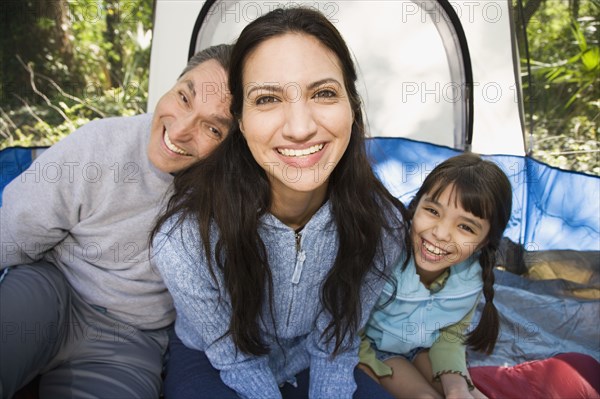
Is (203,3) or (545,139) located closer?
(203,3)

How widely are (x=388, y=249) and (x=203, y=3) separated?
1.50 metres

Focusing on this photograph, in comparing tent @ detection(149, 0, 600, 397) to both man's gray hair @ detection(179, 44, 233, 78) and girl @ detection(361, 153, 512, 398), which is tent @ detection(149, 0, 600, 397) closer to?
girl @ detection(361, 153, 512, 398)

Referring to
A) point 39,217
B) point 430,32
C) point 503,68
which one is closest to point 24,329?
point 39,217

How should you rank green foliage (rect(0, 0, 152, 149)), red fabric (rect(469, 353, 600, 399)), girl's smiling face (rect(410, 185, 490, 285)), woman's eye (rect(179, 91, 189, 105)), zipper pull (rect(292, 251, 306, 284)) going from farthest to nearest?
green foliage (rect(0, 0, 152, 149)), red fabric (rect(469, 353, 600, 399)), girl's smiling face (rect(410, 185, 490, 285)), woman's eye (rect(179, 91, 189, 105)), zipper pull (rect(292, 251, 306, 284))

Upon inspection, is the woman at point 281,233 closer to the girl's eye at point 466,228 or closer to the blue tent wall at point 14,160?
the girl's eye at point 466,228

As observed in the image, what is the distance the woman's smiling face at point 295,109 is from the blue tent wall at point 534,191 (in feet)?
3.08

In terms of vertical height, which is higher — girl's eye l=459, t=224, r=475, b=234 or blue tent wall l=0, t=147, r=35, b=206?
blue tent wall l=0, t=147, r=35, b=206

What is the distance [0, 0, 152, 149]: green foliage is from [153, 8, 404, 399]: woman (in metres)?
3.38

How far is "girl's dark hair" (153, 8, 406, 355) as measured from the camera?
1.18 metres

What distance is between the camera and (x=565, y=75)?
4.14 metres

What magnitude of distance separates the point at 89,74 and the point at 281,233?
4.02 m

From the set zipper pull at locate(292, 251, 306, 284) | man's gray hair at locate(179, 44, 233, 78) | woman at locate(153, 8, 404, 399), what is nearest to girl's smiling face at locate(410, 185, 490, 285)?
woman at locate(153, 8, 404, 399)

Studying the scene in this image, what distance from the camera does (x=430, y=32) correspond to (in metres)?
2.37

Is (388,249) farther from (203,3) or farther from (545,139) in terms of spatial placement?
(545,139)
